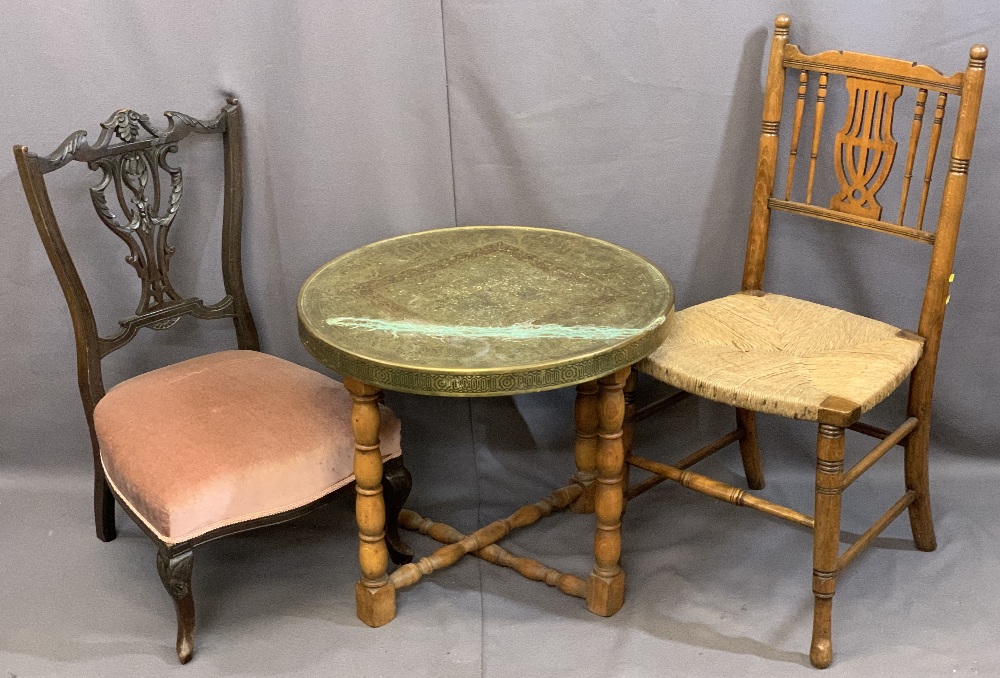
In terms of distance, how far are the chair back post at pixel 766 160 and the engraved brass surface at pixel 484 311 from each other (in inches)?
12.6

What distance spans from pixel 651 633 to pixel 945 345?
105 cm

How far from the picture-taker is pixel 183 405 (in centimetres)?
238

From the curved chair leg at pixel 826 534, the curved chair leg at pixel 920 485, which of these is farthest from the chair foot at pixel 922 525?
the curved chair leg at pixel 826 534

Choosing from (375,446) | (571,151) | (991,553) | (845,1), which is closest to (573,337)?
(375,446)

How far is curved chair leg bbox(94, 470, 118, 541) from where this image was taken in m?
2.65

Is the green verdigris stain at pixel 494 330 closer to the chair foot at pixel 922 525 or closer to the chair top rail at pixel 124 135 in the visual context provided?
the chair top rail at pixel 124 135

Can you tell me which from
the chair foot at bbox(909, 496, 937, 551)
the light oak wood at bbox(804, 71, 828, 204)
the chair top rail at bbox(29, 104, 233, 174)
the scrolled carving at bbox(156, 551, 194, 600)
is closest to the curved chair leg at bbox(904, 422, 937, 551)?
the chair foot at bbox(909, 496, 937, 551)

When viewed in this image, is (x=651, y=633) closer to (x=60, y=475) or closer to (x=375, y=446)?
(x=375, y=446)

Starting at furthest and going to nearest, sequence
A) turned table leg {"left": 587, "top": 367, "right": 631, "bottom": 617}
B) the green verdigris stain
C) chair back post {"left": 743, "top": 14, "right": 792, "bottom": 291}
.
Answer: chair back post {"left": 743, "top": 14, "right": 792, "bottom": 291} < turned table leg {"left": 587, "top": 367, "right": 631, "bottom": 617} < the green verdigris stain

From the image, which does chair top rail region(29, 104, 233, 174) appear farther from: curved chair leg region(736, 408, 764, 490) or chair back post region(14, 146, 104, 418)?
curved chair leg region(736, 408, 764, 490)

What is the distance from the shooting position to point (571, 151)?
2.61 metres

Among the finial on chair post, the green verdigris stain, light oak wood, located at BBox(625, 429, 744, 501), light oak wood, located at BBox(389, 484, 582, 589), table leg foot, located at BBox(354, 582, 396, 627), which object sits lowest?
table leg foot, located at BBox(354, 582, 396, 627)

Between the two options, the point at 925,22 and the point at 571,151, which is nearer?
the point at 925,22

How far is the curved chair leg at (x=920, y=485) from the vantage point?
242 centimetres
